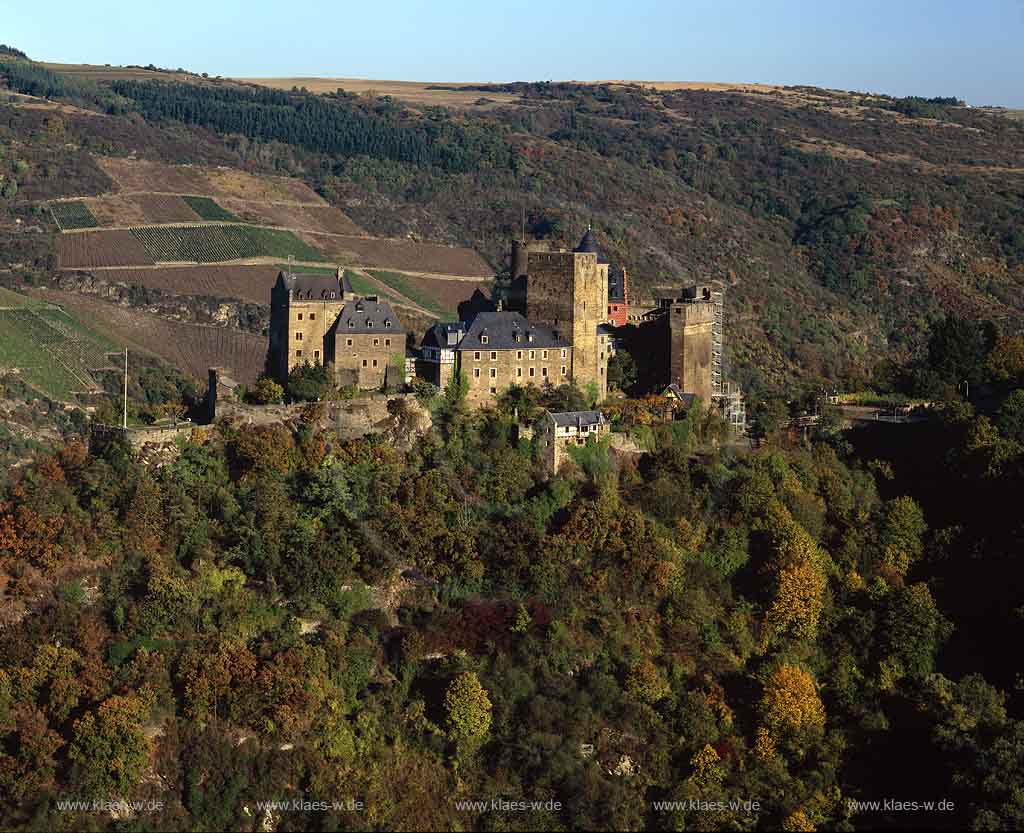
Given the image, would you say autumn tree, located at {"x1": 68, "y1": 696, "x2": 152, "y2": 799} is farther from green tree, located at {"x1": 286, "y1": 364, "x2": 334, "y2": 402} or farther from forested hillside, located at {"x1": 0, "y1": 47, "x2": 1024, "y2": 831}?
green tree, located at {"x1": 286, "y1": 364, "x2": 334, "y2": 402}

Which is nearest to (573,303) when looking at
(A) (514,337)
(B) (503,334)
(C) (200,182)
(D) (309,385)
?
(A) (514,337)

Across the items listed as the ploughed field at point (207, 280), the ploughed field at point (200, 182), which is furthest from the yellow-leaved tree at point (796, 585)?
the ploughed field at point (200, 182)

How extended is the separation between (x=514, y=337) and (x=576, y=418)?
142 inches

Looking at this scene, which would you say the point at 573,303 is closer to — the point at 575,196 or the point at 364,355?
the point at 364,355

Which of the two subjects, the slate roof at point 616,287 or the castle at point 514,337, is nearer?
the castle at point 514,337

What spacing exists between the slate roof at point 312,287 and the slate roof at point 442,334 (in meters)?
3.09

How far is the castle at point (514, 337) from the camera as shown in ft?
188

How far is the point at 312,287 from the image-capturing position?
58031 millimetres

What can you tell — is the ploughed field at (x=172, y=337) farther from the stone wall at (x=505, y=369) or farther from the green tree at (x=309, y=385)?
the stone wall at (x=505, y=369)

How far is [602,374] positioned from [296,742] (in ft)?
57.2

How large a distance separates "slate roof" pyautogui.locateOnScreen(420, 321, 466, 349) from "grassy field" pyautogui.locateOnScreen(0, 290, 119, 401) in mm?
15365

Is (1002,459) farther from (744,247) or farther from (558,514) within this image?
(744,247)

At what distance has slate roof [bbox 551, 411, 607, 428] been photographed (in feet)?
183

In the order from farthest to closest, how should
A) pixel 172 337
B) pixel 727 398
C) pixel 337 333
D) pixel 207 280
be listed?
pixel 207 280 < pixel 172 337 < pixel 727 398 < pixel 337 333
